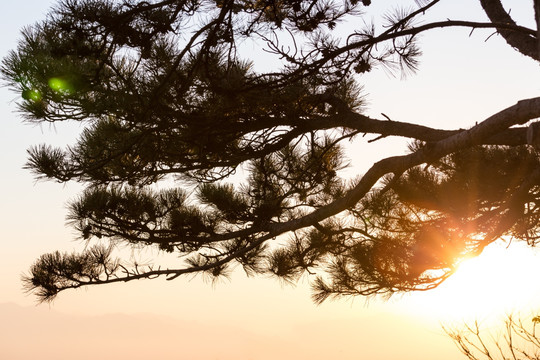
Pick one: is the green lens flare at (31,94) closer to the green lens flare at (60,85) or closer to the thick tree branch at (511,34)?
the green lens flare at (60,85)

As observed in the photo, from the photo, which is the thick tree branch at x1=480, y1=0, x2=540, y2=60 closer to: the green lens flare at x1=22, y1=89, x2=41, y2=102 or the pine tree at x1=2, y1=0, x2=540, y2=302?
the pine tree at x1=2, y1=0, x2=540, y2=302

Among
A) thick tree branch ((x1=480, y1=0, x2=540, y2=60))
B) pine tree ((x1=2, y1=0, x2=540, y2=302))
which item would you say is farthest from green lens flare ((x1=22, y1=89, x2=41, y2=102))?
thick tree branch ((x1=480, y1=0, x2=540, y2=60))

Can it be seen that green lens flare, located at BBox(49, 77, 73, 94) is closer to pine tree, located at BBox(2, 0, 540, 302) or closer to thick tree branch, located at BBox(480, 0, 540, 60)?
pine tree, located at BBox(2, 0, 540, 302)

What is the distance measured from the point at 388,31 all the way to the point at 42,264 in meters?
2.82

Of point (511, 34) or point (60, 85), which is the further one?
point (511, 34)

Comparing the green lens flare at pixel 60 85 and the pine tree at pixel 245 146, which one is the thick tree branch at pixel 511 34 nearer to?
the pine tree at pixel 245 146

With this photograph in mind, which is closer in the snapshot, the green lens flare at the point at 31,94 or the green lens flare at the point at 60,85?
the green lens flare at the point at 60,85

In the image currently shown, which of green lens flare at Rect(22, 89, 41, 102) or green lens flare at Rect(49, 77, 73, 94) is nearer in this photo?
green lens flare at Rect(49, 77, 73, 94)

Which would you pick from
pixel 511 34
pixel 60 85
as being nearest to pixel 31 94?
pixel 60 85

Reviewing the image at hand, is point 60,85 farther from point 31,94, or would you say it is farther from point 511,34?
point 511,34

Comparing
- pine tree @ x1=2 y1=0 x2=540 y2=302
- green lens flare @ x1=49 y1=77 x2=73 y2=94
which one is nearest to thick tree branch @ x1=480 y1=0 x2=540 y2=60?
pine tree @ x1=2 y1=0 x2=540 y2=302

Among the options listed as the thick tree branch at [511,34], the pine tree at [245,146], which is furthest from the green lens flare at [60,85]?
the thick tree branch at [511,34]

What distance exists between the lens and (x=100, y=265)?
15.3ft

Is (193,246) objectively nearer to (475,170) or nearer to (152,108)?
(152,108)
